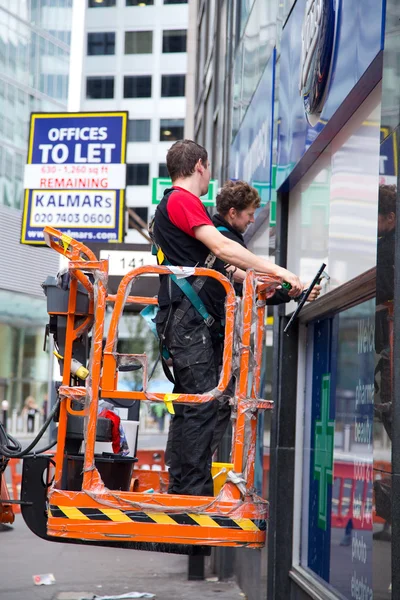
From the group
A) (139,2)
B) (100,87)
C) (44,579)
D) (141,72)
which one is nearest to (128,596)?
(44,579)

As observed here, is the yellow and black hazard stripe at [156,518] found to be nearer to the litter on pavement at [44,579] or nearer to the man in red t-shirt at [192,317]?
the man in red t-shirt at [192,317]

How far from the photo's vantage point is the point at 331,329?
6.05m

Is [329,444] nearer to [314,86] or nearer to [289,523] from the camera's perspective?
[289,523]

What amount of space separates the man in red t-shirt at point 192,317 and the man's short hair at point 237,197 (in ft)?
2.88

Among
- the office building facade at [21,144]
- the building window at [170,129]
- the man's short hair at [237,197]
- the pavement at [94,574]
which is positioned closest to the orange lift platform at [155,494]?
the man's short hair at [237,197]

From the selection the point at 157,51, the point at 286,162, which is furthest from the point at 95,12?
the point at 286,162

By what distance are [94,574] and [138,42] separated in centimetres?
6261

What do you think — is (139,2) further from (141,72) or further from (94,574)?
(94,574)

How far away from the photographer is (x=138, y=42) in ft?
226

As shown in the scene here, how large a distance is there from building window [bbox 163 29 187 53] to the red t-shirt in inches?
2573

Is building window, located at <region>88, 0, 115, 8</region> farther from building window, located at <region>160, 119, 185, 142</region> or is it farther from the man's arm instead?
the man's arm

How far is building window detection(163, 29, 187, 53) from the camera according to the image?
67812mm

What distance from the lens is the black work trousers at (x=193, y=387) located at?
→ 4363 mm

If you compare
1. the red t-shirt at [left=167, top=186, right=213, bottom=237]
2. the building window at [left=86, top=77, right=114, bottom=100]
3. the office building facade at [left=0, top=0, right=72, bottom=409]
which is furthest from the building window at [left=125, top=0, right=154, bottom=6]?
the red t-shirt at [left=167, top=186, right=213, bottom=237]
